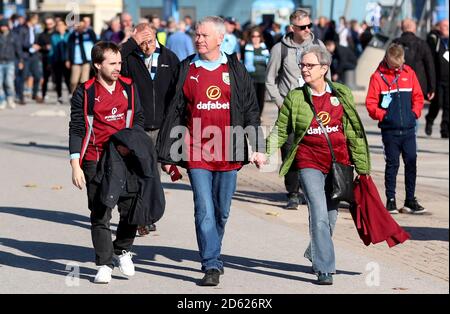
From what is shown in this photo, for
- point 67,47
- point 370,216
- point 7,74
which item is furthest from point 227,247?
point 67,47

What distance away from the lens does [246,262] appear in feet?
34.0

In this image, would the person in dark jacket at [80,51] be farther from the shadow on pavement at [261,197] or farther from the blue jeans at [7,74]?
the shadow on pavement at [261,197]

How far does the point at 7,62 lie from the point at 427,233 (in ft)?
56.2

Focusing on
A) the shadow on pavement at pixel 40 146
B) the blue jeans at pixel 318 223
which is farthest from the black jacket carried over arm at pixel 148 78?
the shadow on pavement at pixel 40 146

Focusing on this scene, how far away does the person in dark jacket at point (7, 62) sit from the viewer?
28.2 meters

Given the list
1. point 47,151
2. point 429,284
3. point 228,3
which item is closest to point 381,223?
point 429,284

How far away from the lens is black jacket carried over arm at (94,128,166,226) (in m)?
9.21

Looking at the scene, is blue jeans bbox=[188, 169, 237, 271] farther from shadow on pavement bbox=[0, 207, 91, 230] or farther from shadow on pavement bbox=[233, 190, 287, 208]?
shadow on pavement bbox=[233, 190, 287, 208]

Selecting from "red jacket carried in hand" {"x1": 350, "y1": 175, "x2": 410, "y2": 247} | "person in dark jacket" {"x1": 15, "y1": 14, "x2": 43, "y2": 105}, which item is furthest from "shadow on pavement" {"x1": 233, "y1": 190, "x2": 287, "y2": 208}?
"person in dark jacket" {"x1": 15, "y1": 14, "x2": 43, "y2": 105}

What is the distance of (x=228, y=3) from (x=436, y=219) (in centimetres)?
4464

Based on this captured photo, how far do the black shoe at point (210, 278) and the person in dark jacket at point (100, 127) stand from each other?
56cm

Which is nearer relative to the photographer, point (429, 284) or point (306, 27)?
point (429, 284)

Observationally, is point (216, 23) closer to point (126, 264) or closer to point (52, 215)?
point (126, 264)
